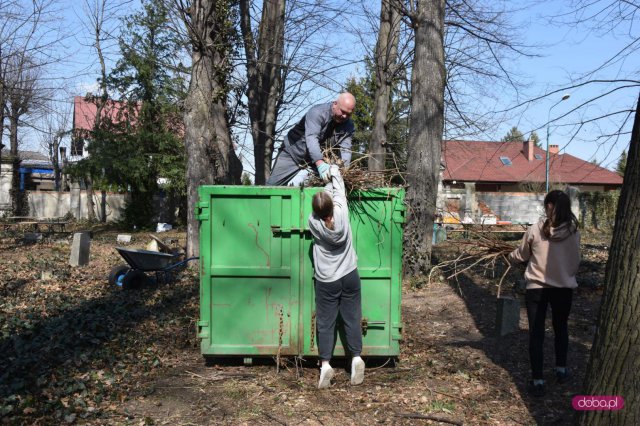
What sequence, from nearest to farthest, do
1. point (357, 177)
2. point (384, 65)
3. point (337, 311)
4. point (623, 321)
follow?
point (623, 321)
point (337, 311)
point (357, 177)
point (384, 65)

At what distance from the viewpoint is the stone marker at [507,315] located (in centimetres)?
657

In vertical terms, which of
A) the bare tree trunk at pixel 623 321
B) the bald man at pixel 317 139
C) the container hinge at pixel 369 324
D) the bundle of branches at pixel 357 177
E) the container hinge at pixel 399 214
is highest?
the bald man at pixel 317 139

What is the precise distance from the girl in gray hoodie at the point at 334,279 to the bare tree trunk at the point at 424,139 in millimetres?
4768

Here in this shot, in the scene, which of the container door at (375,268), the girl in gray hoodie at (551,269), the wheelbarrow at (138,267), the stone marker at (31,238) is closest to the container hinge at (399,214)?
the container door at (375,268)

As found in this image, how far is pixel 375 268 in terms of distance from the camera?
5.40 metres

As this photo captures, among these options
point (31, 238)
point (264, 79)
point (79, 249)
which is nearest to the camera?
point (79, 249)

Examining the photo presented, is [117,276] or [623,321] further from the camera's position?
[117,276]

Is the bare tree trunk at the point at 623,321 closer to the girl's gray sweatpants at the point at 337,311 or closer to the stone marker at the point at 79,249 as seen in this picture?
the girl's gray sweatpants at the point at 337,311

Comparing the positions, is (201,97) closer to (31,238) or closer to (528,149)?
(31,238)

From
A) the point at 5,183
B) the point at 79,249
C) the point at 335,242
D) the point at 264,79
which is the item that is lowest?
the point at 79,249

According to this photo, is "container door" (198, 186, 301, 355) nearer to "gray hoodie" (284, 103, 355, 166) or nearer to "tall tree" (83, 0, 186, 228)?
"gray hoodie" (284, 103, 355, 166)

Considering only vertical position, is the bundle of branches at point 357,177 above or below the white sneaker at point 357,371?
above

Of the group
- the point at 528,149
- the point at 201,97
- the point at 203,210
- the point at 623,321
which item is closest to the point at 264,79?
the point at 201,97

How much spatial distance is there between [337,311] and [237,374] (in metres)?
1.16
